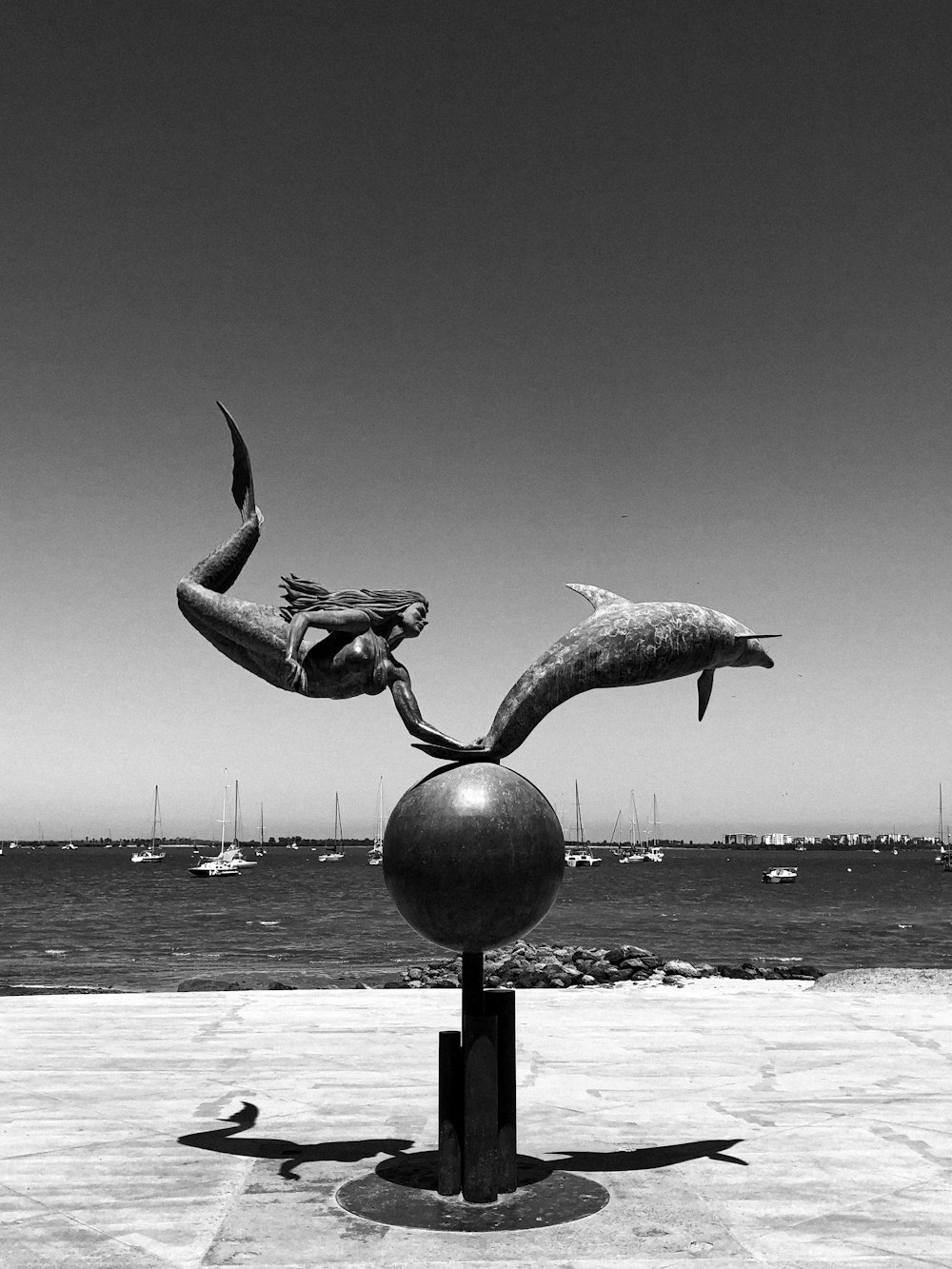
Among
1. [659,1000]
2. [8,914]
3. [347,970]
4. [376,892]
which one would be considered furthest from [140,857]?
[659,1000]

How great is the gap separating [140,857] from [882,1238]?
191 metres

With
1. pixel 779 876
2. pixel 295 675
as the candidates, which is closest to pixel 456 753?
pixel 295 675

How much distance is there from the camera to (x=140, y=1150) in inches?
349

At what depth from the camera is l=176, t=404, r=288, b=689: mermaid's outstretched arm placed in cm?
841

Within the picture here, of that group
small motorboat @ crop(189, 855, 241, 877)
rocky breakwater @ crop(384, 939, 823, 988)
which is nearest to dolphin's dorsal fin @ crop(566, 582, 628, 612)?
rocky breakwater @ crop(384, 939, 823, 988)

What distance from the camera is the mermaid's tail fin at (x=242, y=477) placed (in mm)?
9172

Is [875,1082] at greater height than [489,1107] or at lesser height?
lesser

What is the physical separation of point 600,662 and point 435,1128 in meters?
4.32

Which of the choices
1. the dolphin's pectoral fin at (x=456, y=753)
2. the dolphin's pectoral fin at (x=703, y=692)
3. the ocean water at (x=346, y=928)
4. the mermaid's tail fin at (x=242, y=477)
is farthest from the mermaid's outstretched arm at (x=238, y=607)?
the ocean water at (x=346, y=928)

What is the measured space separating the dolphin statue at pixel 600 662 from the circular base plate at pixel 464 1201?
2.90 m

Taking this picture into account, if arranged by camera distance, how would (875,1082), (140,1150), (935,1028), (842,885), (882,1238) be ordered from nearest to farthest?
(882,1238)
(140,1150)
(875,1082)
(935,1028)
(842,885)

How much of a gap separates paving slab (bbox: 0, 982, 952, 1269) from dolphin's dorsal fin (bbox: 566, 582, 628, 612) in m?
4.07

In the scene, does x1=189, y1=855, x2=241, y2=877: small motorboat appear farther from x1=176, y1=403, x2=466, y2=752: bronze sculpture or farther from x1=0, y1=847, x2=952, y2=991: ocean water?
x1=176, y1=403, x2=466, y2=752: bronze sculpture

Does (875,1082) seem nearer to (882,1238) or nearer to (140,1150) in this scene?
(882,1238)
